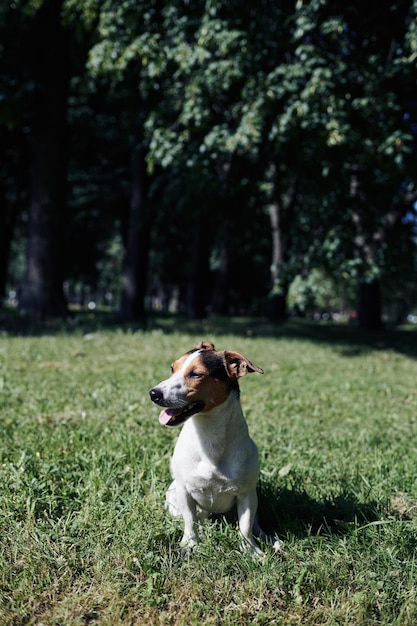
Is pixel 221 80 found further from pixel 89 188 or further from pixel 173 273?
pixel 173 273

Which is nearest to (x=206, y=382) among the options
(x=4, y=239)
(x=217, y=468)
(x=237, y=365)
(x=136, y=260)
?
(x=237, y=365)

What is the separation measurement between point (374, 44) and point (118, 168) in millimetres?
13781

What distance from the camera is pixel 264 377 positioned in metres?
7.11

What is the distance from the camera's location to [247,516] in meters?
2.48

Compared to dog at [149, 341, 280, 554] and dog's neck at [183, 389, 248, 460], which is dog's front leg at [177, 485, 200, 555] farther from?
dog's neck at [183, 389, 248, 460]

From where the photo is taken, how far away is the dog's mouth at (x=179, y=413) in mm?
2273

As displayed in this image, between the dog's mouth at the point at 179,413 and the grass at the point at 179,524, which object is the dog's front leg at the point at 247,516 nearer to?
the grass at the point at 179,524

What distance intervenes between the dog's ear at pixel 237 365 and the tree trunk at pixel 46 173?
10.0m

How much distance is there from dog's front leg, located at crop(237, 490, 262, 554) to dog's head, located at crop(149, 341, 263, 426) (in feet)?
1.79

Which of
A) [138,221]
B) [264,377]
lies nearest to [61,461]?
[264,377]

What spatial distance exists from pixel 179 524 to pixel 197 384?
3.01 ft

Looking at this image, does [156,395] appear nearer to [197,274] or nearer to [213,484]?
[213,484]

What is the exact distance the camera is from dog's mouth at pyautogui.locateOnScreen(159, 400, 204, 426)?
2.27 metres

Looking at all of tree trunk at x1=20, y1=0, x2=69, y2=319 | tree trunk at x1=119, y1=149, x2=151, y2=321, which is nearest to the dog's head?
tree trunk at x1=20, y1=0, x2=69, y2=319
